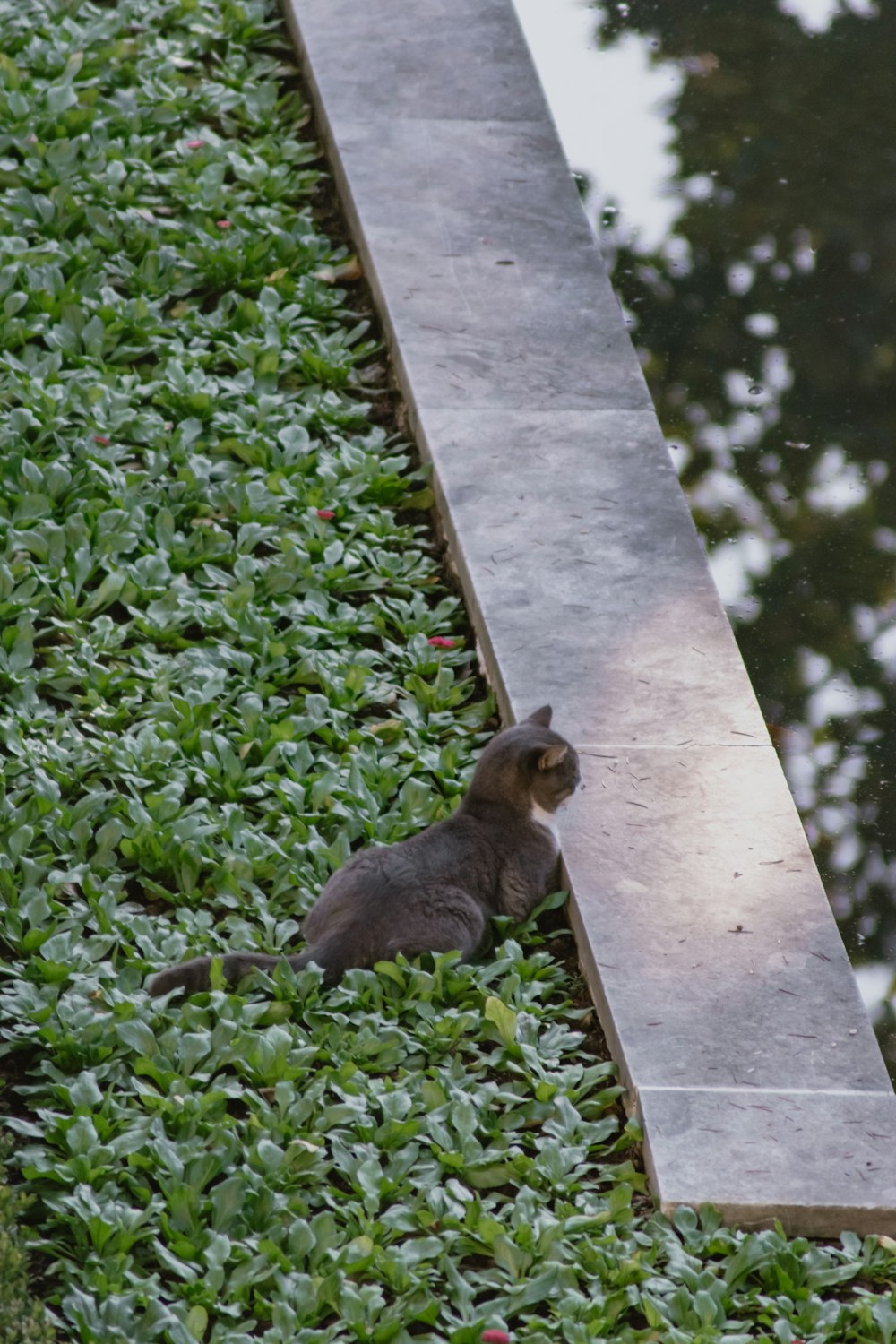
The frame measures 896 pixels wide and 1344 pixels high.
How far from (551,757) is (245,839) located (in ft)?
2.86

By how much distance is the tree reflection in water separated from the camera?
5699 mm

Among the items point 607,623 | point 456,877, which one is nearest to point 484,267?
point 607,623

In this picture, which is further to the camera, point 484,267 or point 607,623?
point 484,267

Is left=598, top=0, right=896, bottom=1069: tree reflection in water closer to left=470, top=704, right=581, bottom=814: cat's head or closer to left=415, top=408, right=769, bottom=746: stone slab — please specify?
left=415, top=408, right=769, bottom=746: stone slab

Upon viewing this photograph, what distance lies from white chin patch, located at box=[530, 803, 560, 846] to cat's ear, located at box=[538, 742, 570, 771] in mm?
110

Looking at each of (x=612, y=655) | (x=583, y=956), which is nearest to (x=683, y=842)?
(x=583, y=956)

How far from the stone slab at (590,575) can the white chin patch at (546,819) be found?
15.2 inches

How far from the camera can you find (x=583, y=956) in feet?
15.5

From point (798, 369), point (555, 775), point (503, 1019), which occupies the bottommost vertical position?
point (798, 369)

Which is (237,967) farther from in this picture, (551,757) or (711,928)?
(711,928)

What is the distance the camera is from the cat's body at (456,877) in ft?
14.8

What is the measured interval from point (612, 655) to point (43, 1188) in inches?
94.2

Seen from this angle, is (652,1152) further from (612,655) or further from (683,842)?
(612,655)

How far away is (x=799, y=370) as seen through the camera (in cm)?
739
